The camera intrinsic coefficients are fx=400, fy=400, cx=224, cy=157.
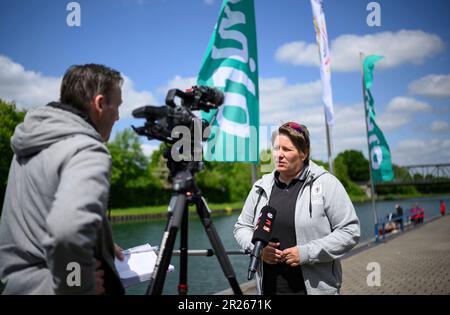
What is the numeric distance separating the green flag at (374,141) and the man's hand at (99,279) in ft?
53.9

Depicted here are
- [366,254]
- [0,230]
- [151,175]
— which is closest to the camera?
[0,230]

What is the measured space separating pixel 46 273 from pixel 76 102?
0.78 metres

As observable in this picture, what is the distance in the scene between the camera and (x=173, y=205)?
6.43 ft

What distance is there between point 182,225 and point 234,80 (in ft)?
14.8

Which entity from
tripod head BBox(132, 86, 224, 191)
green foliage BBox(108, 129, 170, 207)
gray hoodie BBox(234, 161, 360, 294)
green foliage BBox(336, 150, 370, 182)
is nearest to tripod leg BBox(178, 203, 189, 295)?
tripod head BBox(132, 86, 224, 191)

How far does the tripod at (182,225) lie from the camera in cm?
189

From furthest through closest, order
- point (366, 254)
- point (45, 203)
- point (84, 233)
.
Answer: point (366, 254) → point (45, 203) → point (84, 233)

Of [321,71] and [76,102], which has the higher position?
[321,71]

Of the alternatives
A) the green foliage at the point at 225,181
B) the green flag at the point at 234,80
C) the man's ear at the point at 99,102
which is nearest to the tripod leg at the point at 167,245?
the man's ear at the point at 99,102

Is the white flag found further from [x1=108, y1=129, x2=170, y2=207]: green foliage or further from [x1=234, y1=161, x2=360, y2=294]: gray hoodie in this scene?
[x1=108, y1=129, x2=170, y2=207]: green foliage

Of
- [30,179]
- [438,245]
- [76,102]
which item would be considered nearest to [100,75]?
[76,102]

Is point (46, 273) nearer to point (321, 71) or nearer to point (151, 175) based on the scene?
point (321, 71)

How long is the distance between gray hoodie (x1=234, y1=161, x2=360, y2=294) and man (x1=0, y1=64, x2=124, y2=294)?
141 cm

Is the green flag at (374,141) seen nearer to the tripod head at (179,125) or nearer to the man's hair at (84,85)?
the tripod head at (179,125)
